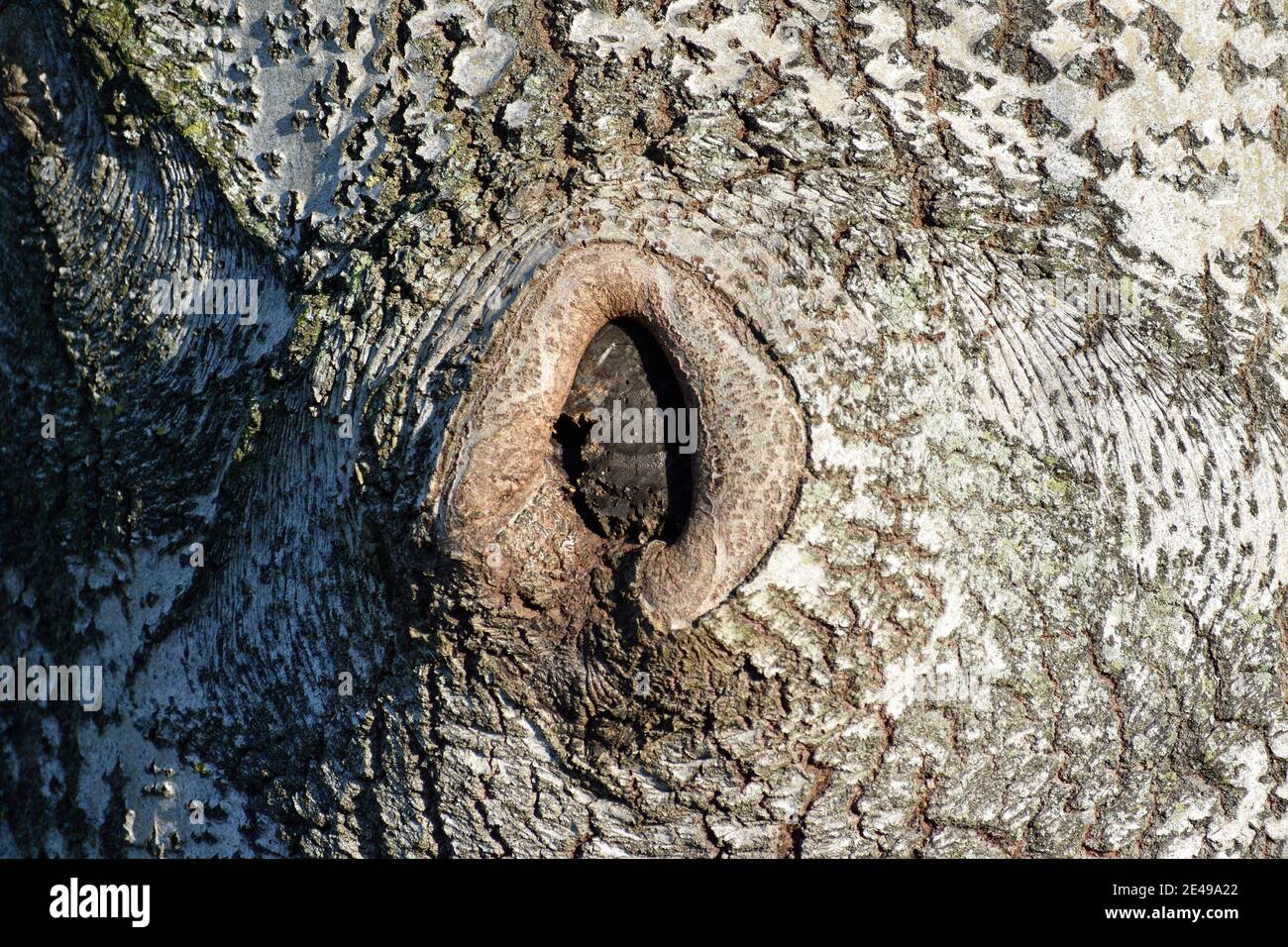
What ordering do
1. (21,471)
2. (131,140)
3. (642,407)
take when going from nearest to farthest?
(642,407) < (131,140) < (21,471)

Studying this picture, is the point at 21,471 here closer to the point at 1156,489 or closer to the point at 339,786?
the point at 339,786

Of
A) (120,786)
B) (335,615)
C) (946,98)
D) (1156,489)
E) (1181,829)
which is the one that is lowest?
(1181,829)

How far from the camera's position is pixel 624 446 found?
1436mm

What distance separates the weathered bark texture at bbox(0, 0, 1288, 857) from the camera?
1.43 m

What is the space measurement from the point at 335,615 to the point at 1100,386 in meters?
1.19

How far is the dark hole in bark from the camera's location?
1435 mm

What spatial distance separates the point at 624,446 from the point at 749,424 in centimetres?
18

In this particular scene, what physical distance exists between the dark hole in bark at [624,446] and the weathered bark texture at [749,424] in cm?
3

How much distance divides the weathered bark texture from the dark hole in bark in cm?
3

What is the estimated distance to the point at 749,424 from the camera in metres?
1.38

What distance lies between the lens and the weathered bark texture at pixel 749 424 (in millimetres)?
1433
